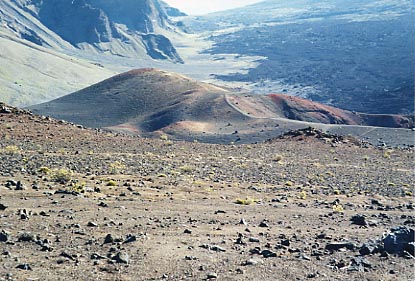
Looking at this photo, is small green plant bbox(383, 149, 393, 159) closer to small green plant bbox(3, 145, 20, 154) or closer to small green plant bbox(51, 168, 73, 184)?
small green plant bbox(3, 145, 20, 154)

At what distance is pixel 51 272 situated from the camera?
8.32m

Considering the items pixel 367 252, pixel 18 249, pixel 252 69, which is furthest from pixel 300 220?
pixel 252 69

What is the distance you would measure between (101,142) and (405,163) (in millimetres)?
16191

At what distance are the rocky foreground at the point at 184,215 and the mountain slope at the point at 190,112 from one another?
26.0 m

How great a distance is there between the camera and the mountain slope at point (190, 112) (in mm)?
52531

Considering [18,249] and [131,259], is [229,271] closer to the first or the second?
[131,259]

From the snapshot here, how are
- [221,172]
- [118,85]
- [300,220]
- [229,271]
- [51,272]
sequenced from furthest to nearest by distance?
[118,85]
[221,172]
[300,220]
[229,271]
[51,272]

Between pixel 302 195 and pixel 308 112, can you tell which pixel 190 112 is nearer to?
pixel 308 112

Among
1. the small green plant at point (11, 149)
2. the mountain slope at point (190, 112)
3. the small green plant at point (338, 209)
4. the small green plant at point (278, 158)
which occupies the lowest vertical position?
the mountain slope at point (190, 112)

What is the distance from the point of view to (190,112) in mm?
59781

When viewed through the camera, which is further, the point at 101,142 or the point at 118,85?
the point at 118,85

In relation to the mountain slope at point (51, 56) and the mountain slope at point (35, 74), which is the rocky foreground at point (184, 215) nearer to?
the mountain slope at point (51, 56)

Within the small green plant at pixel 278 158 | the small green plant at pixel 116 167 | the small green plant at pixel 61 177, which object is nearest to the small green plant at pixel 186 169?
the small green plant at pixel 116 167

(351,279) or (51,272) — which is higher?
(51,272)
